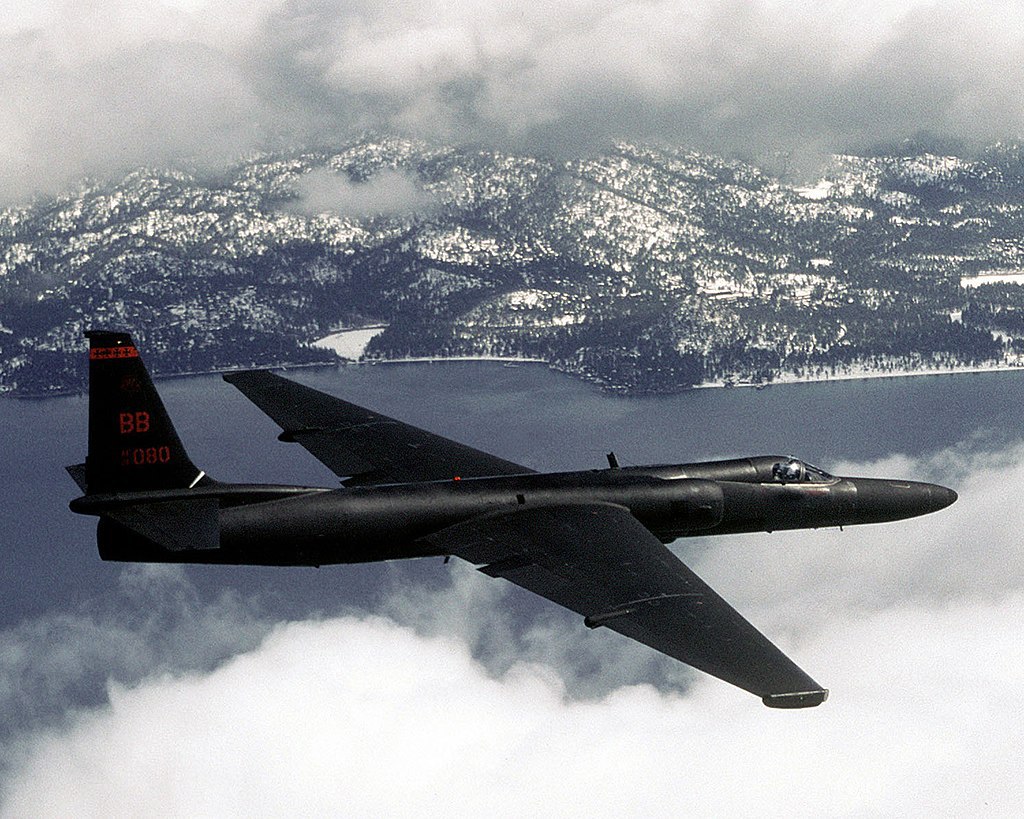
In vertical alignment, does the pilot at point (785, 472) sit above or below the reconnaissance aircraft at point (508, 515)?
above

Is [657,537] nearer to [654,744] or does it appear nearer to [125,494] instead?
[125,494]

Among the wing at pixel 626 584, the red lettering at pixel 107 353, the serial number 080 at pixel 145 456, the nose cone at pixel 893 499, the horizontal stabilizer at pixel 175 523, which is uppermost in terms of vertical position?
the red lettering at pixel 107 353

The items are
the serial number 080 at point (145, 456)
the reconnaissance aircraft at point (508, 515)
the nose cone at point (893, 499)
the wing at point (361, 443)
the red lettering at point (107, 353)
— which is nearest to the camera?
the reconnaissance aircraft at point (508, 515)

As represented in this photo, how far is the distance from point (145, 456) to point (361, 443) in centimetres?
1850

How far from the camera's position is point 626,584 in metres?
43.7

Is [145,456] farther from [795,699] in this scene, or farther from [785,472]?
A: [785,472]

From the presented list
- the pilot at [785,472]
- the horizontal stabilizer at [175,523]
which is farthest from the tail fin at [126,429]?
the pilot at [785,472]

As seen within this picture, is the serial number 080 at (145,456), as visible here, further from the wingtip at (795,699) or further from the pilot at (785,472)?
the pilot at (785,472)

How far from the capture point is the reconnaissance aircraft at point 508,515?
41250 millimetres

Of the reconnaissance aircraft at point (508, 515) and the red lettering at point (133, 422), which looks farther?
the red lettering at point (133, 422)

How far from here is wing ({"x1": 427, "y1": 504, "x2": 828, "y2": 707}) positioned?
3562cm

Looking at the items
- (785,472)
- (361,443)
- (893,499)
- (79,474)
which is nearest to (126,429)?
(79,474)

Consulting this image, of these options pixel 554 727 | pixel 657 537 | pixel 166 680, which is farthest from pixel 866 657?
pixel 657 537

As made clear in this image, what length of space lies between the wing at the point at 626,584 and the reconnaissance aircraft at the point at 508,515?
0.08 m
